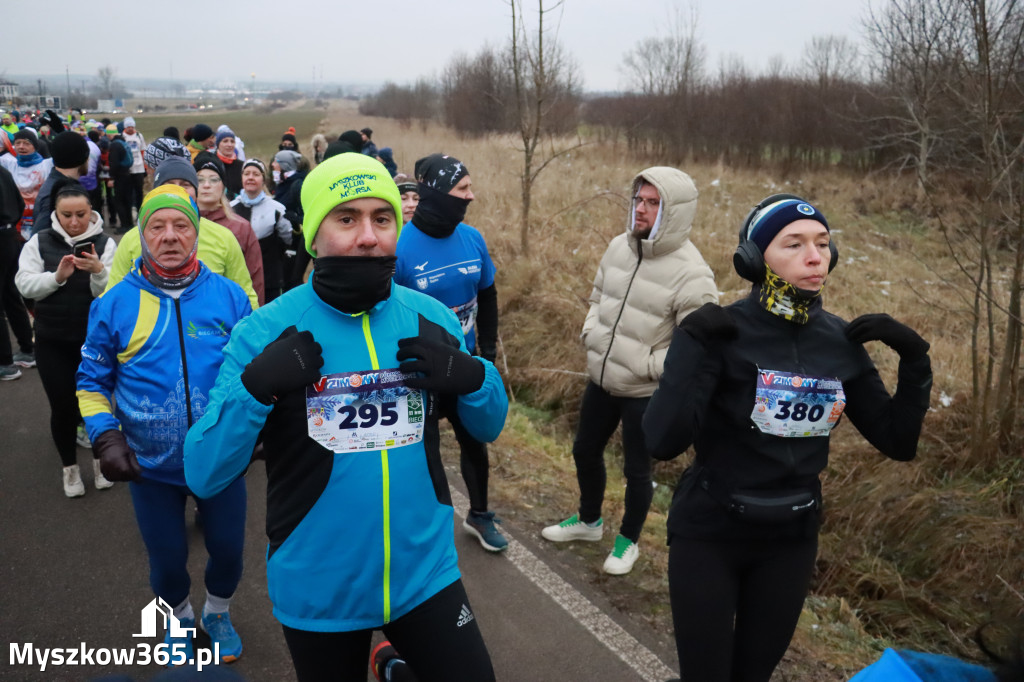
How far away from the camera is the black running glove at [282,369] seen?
2.02 m

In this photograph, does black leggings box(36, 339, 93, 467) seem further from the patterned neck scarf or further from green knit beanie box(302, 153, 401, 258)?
the patterned neck scarf

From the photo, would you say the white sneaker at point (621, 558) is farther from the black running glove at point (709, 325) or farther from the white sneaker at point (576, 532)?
the black running glove at point (709, 325)

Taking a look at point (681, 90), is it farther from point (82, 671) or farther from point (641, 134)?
point (82, 671)

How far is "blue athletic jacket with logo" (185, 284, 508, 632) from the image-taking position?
215 cm

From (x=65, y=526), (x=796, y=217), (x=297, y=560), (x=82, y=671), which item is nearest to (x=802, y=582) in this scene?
(x=796, y=217)

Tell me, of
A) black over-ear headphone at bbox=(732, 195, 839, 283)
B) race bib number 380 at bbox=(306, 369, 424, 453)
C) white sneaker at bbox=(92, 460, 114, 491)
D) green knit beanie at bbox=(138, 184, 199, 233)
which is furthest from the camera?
white sneaker at bbox=(92, 460, 114, 491)

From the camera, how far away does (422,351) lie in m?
2.19

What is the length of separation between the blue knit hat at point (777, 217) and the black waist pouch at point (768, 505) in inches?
33.5

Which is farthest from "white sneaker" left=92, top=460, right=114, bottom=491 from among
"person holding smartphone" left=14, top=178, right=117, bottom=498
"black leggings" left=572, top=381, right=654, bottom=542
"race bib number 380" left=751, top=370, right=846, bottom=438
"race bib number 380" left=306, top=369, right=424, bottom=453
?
"race bib number 380" left=751, top=370, right=846, bottom=438

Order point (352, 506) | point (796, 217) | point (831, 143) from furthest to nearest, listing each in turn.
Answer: point (831, 143) < point (796, 217) < point (352, 506)

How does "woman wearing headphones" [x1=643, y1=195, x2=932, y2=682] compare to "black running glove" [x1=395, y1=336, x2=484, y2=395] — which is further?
"woman wearing headphones" [x1=643, y1=195, x2=932, y2=682]

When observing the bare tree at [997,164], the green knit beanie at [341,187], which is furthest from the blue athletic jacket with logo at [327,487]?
the bare tree at [997,164]

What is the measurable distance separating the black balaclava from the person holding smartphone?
205 cm

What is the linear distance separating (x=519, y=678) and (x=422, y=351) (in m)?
2.06
